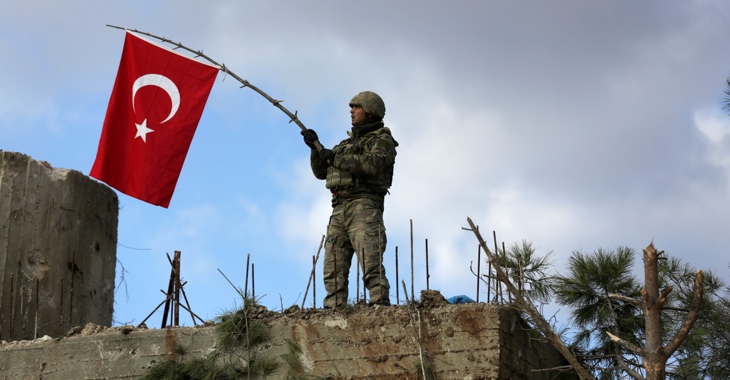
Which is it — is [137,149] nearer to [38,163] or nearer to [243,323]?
[38,163]

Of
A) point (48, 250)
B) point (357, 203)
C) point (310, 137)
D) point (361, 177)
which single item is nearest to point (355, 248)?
point (357, 203)

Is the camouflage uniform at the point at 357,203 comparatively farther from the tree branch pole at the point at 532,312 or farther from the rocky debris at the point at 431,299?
the tree branch pole at the point at 532,312

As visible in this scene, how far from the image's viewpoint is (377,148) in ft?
34.6

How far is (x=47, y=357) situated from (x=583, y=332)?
4454 millimetres

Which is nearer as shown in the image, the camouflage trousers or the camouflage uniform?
the camouflage trousers

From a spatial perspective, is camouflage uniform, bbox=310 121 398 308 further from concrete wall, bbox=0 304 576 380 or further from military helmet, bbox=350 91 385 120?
concrete wall, bbox=0 304 576 380

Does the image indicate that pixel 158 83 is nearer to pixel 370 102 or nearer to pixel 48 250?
pixel 48 250

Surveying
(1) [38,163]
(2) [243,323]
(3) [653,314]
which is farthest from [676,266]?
(1) [38,163]

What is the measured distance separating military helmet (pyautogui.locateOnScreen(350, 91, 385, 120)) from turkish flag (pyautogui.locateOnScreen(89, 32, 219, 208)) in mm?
1845

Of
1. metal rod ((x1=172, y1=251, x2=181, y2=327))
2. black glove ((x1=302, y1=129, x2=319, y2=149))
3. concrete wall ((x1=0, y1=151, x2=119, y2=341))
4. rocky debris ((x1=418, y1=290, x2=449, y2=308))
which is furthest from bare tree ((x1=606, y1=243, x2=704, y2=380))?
concrete wall ((x1=0, y1=151, x2=119, y2=341))

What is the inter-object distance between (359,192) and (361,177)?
120 mm

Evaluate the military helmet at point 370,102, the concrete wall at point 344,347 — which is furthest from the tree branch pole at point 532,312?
the military helmet at point 370,102

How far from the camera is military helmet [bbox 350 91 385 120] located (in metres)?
10.8

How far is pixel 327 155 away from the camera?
1062 cm
